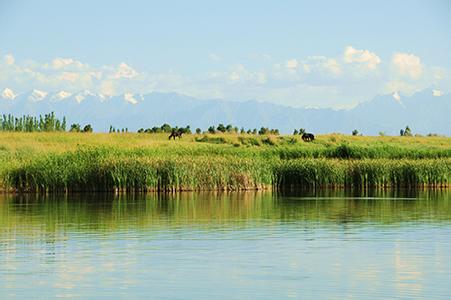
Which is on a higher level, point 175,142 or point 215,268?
point 175,142

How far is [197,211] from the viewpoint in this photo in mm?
33312

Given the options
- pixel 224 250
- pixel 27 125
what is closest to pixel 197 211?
pixel 224 250

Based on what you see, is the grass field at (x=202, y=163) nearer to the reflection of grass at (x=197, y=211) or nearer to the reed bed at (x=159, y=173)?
the reed bed at (x=159, y=173)

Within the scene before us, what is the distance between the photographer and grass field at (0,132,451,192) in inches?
1719

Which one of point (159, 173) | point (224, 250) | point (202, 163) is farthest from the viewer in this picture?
point (202, 163)

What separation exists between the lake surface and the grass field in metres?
6.54

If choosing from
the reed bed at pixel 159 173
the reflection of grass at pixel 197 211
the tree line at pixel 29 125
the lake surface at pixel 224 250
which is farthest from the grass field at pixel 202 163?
the tree line at pixel 29 125

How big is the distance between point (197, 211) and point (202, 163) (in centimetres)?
1153

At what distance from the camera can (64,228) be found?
2744cm

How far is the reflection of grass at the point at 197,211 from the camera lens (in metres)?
28.9

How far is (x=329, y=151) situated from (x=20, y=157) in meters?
20.8

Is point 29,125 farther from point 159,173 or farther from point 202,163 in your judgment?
point 202,163

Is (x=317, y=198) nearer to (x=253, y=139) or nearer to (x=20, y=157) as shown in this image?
(x=20, y=157)

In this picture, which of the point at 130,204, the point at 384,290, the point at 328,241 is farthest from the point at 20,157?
the point at 384,290
